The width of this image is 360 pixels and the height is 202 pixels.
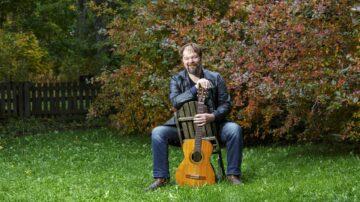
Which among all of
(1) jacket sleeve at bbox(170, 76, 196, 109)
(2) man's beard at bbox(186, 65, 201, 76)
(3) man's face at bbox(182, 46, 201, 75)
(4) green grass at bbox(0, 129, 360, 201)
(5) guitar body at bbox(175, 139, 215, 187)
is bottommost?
(4) green grass at bbox(0, 129, 360, 201)

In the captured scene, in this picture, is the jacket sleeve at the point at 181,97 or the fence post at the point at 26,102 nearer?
the jacket sleeve at the point at 181,97

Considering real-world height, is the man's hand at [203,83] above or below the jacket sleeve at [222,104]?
above

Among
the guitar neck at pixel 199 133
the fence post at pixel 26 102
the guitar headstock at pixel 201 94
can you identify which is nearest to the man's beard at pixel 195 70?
the guitar headstock at pixel 201 94

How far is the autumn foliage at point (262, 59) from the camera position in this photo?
9992mm

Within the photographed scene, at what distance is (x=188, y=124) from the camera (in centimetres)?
815

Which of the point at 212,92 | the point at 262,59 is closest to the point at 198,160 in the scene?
the point at 212,92

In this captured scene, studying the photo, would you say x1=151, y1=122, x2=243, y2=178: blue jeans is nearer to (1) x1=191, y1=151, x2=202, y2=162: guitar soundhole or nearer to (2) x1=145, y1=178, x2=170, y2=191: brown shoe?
(2) x1=145, y1=178, x2=170, y2=191: brown shoe

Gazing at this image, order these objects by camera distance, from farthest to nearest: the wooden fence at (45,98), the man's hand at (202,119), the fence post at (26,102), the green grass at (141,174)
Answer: the fence post at (26,102) → the wooden fence at (45,98) → the man's hand at (202,119) → the green grass at (141,174)

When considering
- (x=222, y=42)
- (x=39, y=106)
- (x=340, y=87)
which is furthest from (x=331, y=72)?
(x=39, y=106)

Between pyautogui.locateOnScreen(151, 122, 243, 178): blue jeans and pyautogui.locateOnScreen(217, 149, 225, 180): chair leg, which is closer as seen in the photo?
pyautogui.locateOnScreen(151, 122, 243, 178): blue jeans

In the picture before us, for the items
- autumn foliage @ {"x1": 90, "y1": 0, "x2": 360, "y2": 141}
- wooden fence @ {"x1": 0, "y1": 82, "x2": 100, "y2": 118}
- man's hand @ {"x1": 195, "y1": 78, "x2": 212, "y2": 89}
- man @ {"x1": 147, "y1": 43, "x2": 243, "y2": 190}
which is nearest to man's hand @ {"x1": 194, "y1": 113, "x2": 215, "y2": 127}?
man @ {"x1": 147, "y1": 43, "x2": 243, "y2": 190}

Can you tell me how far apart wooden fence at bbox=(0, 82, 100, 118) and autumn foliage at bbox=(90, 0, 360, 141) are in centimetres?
735

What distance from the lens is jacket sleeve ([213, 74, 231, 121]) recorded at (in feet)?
26.9

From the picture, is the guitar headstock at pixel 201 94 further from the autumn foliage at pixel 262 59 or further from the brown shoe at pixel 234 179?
the autumn foliage at pixel 262 59
